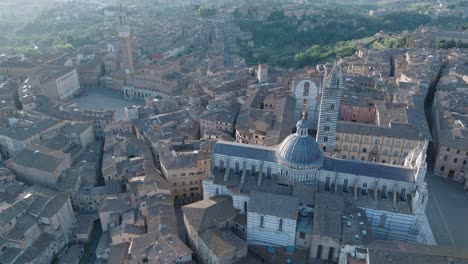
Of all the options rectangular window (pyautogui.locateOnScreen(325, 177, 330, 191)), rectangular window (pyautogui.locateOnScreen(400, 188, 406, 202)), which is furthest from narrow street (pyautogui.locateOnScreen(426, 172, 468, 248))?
rectangular window (pyautogui.locateOnScreen(325, 177, 330, 191))

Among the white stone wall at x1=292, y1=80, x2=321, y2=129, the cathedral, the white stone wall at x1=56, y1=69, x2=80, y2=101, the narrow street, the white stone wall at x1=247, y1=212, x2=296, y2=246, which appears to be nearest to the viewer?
the white stone wall at x1=247, y1=212, x2=296, y2=246

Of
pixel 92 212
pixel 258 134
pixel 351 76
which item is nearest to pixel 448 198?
pixel 258 134

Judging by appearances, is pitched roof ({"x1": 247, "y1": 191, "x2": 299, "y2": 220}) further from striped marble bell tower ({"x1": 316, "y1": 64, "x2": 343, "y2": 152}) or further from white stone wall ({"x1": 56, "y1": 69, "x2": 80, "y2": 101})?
white stone wall ({"x1": 56, "y1": 69, "x2": 80, "y2": 101})

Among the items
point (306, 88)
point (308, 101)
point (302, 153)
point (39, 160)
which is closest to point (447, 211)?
point (302, 153)

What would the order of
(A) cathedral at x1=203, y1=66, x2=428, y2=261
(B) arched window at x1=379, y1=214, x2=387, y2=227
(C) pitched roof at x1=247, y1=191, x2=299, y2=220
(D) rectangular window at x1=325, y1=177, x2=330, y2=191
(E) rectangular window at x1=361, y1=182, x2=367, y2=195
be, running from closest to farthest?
(C) pitched roof at x1=247, y1=191, x2=299, y2=220, (A) cathedral at x1=203, y1=66, x2=428, y2=261, (B) arched window at x1=379, y1=214, x2=387, y2=227, (E) rectangular window at x1=361, y1=182, x2=367, y2=195, (D) rectangular window at x1=325, y1=177, x2=330, y2=191

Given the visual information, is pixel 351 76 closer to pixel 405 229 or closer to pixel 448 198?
pixel 448 198

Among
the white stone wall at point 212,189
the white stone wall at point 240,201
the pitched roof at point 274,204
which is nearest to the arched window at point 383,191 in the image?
the pitched roof at point 274,204

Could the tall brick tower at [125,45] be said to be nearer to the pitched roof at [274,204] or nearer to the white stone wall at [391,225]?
the pitched roof at [274,204]
